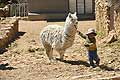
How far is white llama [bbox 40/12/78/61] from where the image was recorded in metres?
10.1

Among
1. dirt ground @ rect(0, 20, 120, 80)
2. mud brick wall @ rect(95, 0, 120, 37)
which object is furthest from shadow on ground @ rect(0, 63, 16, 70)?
mud brick wall @ rect(95, 0, 120, 37)

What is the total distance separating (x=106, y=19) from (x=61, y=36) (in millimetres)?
3585

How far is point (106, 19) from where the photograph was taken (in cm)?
1364

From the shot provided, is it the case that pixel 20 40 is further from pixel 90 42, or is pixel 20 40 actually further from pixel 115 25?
pixel 90 42

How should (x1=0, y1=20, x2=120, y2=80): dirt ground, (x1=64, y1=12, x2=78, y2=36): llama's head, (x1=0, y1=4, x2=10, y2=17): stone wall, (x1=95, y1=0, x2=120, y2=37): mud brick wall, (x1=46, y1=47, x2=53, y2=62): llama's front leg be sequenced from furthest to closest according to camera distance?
1. (x1=0, y1=4, x2=10, y2=17): stone wall
2. (x1=95, y1=0, x2=120, y2=37): mud brick wall
3. (x1=46, y1=47, x2=53, y2=62): llama's front leg
4. (x1=64, y1=12, x2=78, y2=36): llama's head
5. (x1=0, y1=20, x2=120, y2=80): dirt ground

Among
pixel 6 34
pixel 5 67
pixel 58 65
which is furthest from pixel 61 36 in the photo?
pixel 6 34

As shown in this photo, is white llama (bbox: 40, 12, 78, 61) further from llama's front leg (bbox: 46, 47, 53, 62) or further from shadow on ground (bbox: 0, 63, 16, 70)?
shadow on ground (bbox: 0, 63, 16, 70)

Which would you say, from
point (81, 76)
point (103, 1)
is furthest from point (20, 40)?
point (81, 76)

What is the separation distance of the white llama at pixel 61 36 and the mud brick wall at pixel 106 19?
2379 millimetres

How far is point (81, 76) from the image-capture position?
8.38m

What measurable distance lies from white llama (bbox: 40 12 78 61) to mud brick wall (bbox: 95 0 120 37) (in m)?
2.38

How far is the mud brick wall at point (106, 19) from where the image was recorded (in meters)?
12.6

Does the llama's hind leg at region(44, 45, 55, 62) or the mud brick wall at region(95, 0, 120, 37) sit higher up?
the mud brick wall at region(95, 0, 120, 37)

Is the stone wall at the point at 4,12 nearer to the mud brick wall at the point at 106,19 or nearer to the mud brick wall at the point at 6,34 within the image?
the mud brick wall at the point at 6,34
